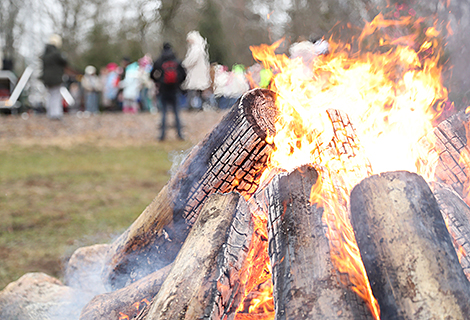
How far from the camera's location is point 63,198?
205 inches

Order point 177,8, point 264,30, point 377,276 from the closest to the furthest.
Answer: point 377,276 → point 264,30 → point 177,8

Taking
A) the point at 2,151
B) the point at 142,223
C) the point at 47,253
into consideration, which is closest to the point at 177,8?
the point at 2,151

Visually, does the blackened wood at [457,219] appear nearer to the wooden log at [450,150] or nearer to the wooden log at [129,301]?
the wooden log at [450,150]

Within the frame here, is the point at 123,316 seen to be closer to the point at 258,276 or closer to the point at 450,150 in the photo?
the point at 258,276

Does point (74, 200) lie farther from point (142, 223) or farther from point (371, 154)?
point (371, 154)

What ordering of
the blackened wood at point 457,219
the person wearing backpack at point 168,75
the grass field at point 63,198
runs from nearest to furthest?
the blackened wood at point 457,219 → the grass field at point 63,198 → the person wearing backpack at point 168,75

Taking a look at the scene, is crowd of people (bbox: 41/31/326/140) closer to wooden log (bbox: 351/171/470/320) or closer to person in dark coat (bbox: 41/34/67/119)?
person in dark coat (bbox: 41/34/67/119)

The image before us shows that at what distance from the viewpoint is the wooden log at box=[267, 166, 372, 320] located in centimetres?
128

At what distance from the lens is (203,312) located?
1.40 meters

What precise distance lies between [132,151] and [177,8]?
21.1 ft

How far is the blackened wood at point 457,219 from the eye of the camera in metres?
1.67

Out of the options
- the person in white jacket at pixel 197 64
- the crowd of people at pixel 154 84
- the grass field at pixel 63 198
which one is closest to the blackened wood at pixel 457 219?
the crowd of people at pixel 154 84

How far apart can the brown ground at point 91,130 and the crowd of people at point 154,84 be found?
506 millimetres

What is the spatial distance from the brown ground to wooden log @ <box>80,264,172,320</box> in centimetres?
715
